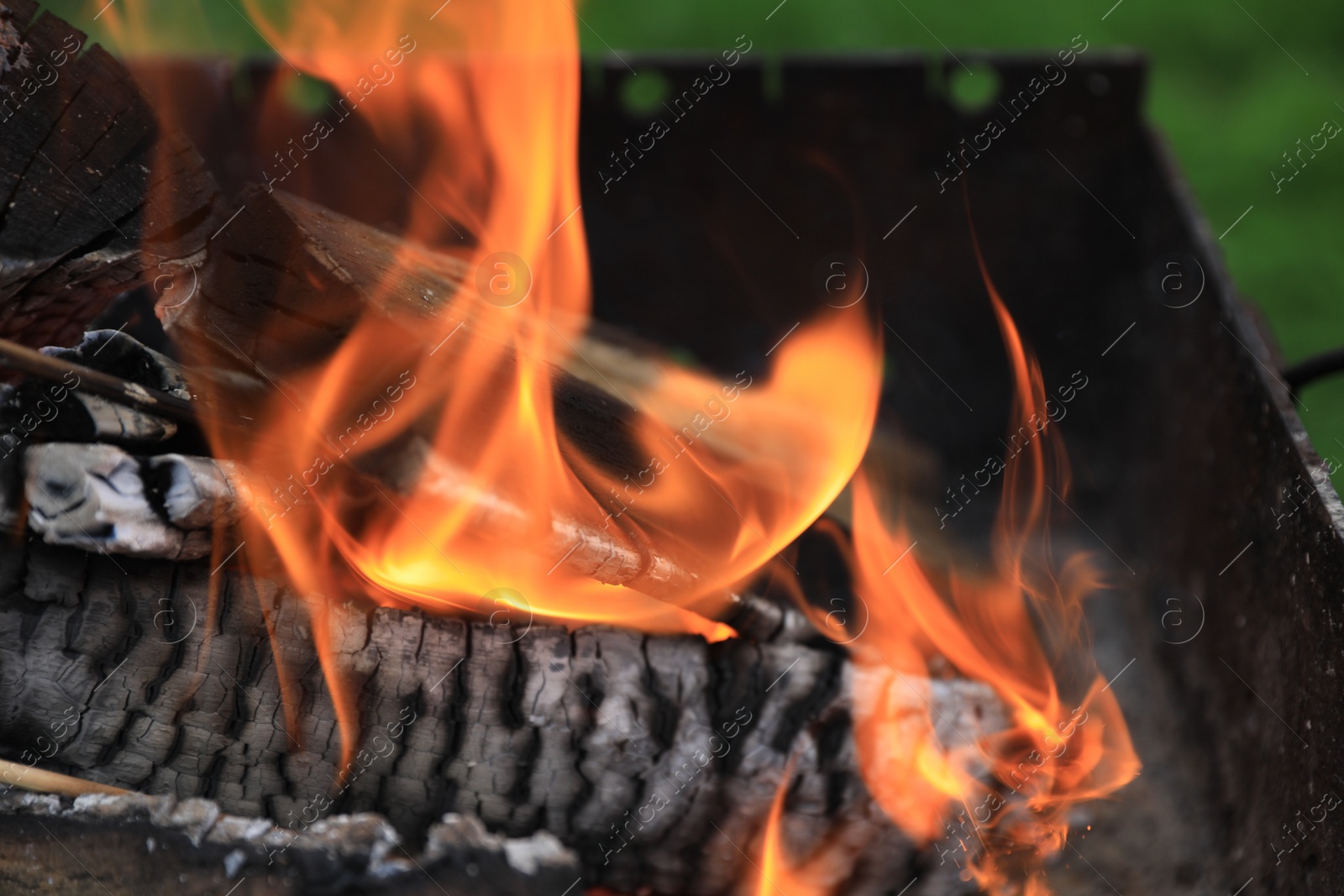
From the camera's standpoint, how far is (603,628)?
144 centimetres

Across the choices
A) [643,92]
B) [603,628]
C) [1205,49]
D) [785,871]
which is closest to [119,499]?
[603,628]

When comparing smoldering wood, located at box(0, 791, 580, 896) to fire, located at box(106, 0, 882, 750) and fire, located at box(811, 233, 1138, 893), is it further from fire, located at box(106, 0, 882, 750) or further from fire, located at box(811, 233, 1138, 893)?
fire, located at box(811, 233, 1138, 893)

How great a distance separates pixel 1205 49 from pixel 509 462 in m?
3.76

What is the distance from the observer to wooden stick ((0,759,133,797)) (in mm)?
1257

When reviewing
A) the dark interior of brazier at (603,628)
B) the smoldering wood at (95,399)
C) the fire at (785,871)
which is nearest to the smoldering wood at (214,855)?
the dark interior of brazier at (603,628)

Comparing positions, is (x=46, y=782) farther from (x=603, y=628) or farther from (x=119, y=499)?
(x=603, y=628)

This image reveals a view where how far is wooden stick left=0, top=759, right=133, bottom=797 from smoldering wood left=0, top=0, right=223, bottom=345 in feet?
1.91

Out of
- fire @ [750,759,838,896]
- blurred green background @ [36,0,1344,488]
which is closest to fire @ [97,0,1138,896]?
fire @ [750,759,838,896]

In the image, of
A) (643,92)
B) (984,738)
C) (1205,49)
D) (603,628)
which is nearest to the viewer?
(603,628)

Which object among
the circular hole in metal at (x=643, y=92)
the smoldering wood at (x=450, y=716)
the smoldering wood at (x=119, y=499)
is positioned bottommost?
the smoldering wood at (x=450, y=716)

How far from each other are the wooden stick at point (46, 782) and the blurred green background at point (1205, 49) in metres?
2.96

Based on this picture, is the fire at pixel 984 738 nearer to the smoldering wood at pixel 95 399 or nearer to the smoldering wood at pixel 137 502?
the smoldering wood at pixel 137 502

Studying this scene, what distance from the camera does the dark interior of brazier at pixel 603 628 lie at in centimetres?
124

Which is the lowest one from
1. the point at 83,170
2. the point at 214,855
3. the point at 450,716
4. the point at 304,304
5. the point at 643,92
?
the point at 214,855
